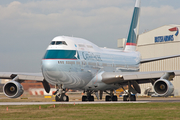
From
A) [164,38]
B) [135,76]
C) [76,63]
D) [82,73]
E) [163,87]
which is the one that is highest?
[164,38]

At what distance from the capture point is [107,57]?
34.2 meters

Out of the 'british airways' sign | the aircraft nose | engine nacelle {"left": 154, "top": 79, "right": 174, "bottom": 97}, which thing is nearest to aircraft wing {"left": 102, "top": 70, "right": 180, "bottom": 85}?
engine nacelle {"left": 154, "top": 79, "right": 174, "bottom": 97}

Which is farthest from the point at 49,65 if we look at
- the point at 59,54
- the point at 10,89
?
the point at 10,89

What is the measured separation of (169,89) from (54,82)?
31.5 feet

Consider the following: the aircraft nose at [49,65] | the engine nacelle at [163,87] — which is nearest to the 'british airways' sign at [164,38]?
the engine nacelle at [163,87]

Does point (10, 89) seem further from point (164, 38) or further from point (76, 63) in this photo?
point (164, 38)

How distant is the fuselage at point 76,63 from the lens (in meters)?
27.8

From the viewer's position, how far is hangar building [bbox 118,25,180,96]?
66.9m

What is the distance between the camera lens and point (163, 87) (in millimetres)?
27891

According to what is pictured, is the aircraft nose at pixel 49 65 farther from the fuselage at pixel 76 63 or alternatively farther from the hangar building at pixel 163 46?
the hangar building at pixel 163 46

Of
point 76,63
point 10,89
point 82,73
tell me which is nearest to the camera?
point 76,63

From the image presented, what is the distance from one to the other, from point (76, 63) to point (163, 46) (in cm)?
4465

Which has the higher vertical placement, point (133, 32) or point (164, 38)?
point (164, 38)

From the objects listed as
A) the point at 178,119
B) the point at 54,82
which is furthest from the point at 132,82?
the point at 178,119
